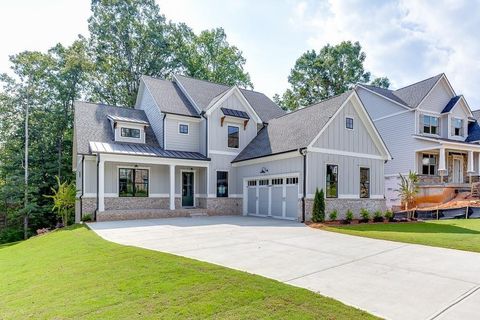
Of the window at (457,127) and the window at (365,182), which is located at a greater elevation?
the window at (457,127)

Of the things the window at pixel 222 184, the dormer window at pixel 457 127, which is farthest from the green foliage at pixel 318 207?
the dormer window at pixel 457 127

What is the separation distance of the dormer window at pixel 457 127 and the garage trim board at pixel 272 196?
18.0 metres

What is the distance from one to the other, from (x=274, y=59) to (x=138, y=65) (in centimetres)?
1694

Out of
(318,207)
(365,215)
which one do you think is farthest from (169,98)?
(365,215)

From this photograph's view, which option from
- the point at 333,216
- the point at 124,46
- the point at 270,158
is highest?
the point at 124,46

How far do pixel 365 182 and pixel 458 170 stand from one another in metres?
13.9

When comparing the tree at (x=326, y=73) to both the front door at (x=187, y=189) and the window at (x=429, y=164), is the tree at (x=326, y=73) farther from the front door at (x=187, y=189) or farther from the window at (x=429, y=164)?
the front door at (x=187, y=189)

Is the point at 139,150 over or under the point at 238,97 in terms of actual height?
under

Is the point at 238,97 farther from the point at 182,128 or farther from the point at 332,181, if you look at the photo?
the point at 332,181

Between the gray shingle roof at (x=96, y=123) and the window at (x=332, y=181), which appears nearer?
the window at (x=332, y=181)

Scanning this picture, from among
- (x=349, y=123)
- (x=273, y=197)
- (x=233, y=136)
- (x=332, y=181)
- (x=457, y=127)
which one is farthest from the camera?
(x=457, y=127)

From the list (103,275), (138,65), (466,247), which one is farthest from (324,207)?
(138,65)

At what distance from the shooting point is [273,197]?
55.7 ft

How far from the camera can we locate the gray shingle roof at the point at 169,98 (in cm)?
1939
